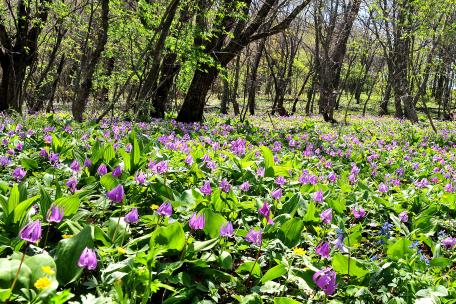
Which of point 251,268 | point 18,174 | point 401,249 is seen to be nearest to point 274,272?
point 251,268

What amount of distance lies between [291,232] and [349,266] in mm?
492

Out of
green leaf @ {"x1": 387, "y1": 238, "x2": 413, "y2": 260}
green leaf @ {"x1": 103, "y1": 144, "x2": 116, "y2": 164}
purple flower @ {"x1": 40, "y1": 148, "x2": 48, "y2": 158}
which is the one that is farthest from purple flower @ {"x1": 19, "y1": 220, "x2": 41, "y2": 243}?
purple flower @ {"x1": 40, "y1": 148, "x2": 48, "y2": 158}

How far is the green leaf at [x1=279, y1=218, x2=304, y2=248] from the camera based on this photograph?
2531 mm

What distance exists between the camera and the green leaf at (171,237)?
2156 mm

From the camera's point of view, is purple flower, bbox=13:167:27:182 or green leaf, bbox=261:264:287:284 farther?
purple flower, bbox=13:167:27:182

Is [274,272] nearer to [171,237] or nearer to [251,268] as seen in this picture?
[251,268]

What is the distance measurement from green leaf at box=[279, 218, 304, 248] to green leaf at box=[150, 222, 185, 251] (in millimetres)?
709

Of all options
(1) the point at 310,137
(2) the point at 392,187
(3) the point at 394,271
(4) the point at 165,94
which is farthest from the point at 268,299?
(4) the point at 165,94

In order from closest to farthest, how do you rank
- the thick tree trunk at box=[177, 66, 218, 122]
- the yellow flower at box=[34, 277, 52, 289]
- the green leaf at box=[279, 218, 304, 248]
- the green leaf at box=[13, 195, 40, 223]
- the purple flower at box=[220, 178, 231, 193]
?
1. the yellow flower at box=[34, 277, 52, 289]
2. the green leaf at box=[13, 195, 40, 223]
3. the green leaf at box=[279, 218, 304, 248]
4. the purple flower at box=[220, 178, 231, 193]
5. the thick tree trunk at box=[177, 66, 218, 122]

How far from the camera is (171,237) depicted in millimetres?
2166

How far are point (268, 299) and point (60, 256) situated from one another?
3.42 feet

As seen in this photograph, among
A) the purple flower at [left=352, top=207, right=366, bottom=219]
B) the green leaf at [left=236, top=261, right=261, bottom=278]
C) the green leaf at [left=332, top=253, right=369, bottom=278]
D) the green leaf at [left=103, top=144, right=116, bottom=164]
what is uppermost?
the green leaf at [left=103, top=144, right=116, bottom=164]

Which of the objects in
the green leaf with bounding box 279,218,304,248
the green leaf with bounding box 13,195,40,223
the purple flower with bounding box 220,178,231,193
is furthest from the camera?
the purple flower with bounding box 220,178,231,193

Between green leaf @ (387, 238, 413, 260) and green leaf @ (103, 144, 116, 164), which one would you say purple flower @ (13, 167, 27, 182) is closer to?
green leaf @ (103, 144, 116, 164)
